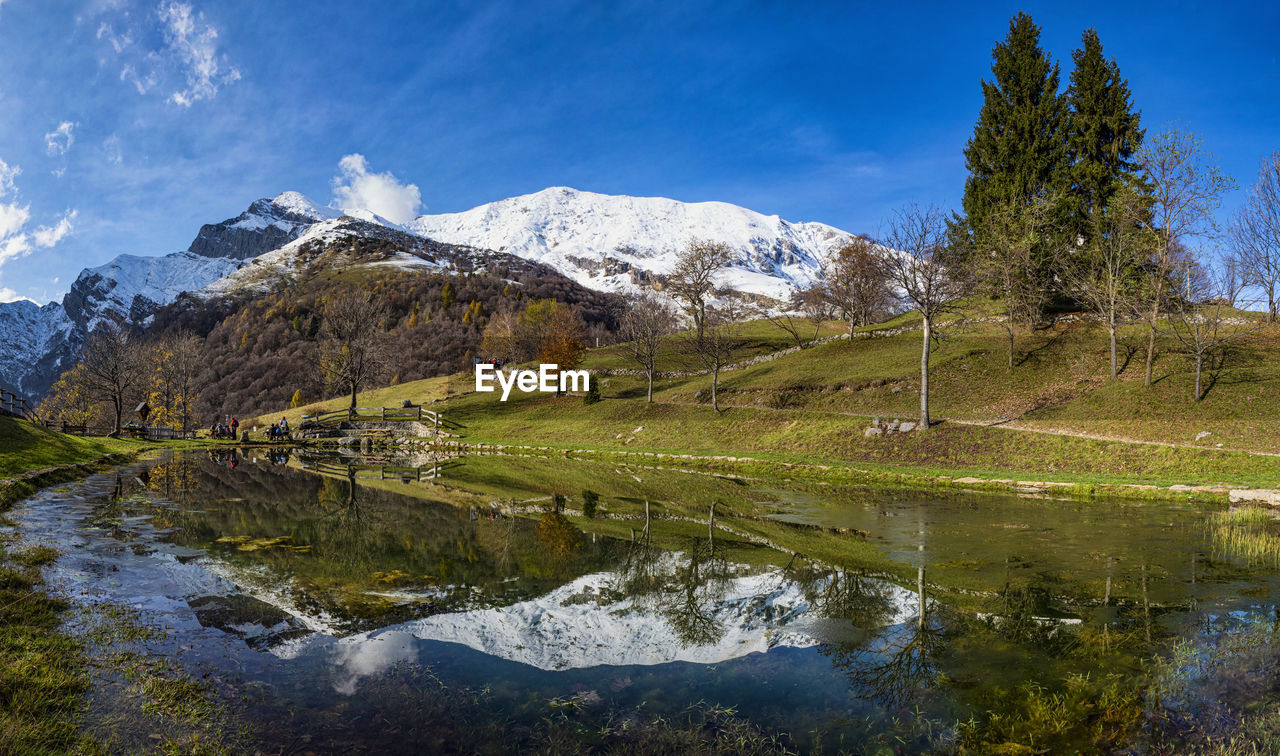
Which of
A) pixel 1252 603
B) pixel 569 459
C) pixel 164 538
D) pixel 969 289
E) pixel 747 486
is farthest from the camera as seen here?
pixel 569 459

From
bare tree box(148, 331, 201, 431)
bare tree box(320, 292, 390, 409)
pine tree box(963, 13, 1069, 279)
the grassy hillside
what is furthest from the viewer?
bare tree box(148, 331, 201, 431)

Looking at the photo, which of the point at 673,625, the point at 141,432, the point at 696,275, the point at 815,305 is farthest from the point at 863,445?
the point at 141,432

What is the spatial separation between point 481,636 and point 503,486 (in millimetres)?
18788

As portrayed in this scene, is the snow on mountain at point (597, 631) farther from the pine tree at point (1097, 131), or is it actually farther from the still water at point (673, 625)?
the pine tree at point (1097, 131)

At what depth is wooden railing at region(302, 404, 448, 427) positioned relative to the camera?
2357 inches

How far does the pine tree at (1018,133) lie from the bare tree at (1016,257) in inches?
64.5

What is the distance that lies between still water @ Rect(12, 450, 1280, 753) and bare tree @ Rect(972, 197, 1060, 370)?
1198 inches

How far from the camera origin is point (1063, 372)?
38969 millimetres

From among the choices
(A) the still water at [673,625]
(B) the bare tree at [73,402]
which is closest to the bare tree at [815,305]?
(A) the still water at [673,625]

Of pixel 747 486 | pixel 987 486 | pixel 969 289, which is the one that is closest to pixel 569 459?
pixel 747 486

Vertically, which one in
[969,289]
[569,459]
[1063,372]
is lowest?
[569,459]

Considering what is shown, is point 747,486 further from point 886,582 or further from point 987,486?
point 886,582

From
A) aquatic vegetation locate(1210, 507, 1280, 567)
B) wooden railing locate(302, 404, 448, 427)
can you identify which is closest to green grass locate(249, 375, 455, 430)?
wooden railing locate(302, 404, 448, 427)

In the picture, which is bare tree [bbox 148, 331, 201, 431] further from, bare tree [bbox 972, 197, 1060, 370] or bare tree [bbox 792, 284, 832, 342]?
bare tree [bbox 972, 197, 1060, 370]
